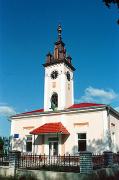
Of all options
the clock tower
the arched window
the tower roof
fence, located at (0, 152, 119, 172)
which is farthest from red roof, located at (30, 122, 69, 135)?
the tower roof

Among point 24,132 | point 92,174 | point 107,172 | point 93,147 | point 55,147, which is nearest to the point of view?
point 92,174

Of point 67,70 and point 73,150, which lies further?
point 67,70

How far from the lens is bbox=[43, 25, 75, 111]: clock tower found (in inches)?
973

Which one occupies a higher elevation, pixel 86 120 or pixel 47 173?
pixel 86 120

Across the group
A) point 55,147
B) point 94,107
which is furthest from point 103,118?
point 55,147

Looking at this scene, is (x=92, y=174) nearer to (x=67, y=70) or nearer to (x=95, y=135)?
(x=95, y=135)

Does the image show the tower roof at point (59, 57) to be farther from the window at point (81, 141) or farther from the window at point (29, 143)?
the window at point (81, 141)

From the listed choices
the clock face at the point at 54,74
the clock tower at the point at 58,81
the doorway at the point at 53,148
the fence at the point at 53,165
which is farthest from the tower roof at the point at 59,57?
the fence at the point at 53,165

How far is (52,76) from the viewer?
25797mm

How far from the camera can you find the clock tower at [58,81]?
24.7 meters

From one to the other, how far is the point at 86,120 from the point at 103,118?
1.55 m

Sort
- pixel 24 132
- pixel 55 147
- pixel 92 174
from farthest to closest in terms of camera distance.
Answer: pixel 24 132
pixel 55 147
pixel 92 174

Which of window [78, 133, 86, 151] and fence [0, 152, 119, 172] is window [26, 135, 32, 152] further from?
fence [0, 152, 119, 172]

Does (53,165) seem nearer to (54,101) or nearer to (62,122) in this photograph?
(62,122)
